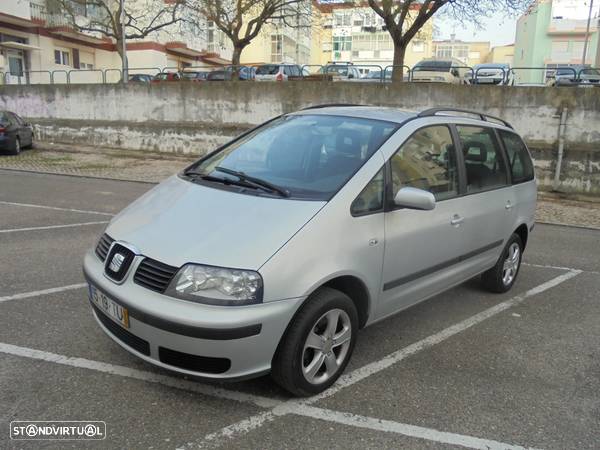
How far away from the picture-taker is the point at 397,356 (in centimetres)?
364

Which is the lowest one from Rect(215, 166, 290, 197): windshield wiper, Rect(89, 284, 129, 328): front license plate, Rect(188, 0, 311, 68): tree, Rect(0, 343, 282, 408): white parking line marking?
Rect(0, 343, 282, 408): white parking line marking

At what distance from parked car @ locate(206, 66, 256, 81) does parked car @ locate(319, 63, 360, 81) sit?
117 inches

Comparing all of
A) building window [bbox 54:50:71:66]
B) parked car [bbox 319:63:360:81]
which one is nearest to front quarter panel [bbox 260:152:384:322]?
parked car [bbox 319:63:360:81]

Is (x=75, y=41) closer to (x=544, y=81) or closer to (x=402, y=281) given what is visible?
(x=544, y=81)

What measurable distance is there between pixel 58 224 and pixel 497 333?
591 centimetres

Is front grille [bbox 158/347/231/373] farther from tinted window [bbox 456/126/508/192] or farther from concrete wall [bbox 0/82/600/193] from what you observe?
concrete wall [bbox 0/82/600/193]

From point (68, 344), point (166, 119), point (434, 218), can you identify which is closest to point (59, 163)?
point (166, 119)

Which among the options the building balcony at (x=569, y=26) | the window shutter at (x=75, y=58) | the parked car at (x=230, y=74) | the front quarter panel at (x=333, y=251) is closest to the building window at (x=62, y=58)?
the window shutter at (x=75, y=58)

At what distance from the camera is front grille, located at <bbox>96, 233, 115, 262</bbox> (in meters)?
3.10

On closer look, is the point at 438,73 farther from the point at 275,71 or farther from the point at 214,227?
the point at 214,227

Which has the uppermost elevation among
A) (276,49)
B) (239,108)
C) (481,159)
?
(276,49)

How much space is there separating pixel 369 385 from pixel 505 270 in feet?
8.07

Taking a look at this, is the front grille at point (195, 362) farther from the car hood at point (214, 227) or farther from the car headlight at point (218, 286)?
the car hood at point (214, 227)

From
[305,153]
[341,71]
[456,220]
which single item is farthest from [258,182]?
[341,71]
